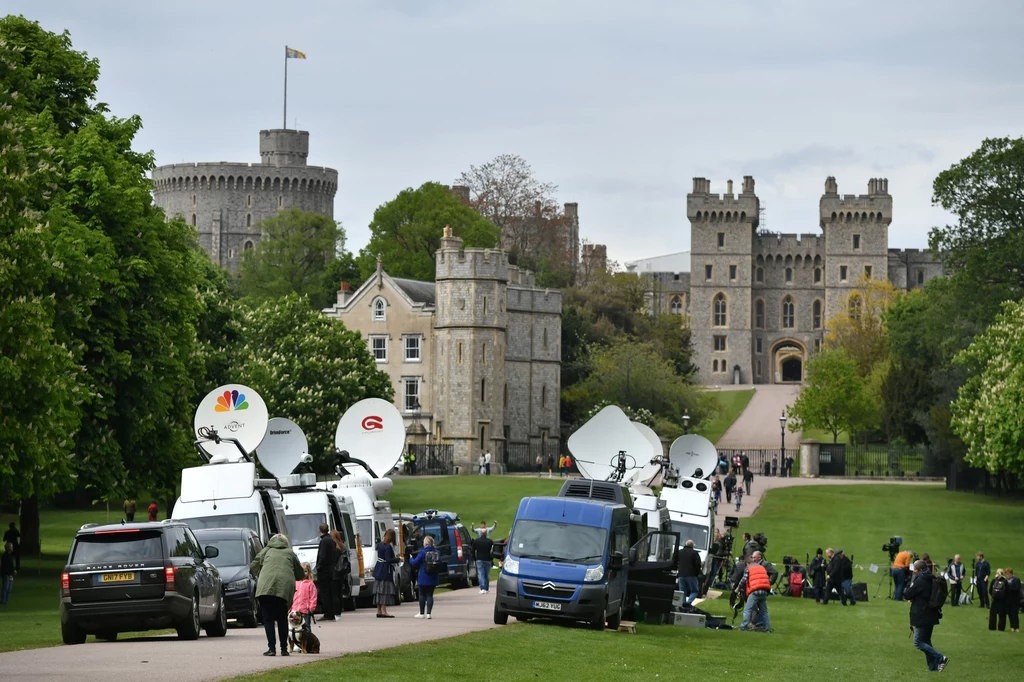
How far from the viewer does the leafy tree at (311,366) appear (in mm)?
65750

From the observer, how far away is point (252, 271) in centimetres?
11744

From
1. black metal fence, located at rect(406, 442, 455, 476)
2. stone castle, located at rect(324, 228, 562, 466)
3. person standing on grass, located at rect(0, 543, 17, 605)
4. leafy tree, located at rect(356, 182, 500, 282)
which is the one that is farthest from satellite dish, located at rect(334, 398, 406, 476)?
leafy tree, located at rect(356, 182, 500, 282)

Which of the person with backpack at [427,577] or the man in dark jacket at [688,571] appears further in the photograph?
the man in dark jacket at [688,571]

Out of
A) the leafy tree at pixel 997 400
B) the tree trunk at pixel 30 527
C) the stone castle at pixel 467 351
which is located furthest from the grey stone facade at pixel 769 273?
the tree trunk at pixel 30 527

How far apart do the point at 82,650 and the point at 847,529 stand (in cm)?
4041

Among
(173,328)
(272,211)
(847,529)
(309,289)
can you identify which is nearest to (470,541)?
(173,328)

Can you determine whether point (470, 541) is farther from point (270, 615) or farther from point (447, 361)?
point (447, 361)

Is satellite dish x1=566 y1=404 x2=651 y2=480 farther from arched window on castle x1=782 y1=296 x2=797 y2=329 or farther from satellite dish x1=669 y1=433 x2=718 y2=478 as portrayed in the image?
arched window on castle x1=782 y1=296 x2=797 y2=329

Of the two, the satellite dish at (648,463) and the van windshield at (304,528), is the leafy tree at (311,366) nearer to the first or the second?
the satellite dish at (648,463)

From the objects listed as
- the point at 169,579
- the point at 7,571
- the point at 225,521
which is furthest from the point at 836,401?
the point at 169,579

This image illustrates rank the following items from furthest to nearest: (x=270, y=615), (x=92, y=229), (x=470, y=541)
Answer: (x=470, y=541) → (x=92, y=229) → (x=270, y=615)

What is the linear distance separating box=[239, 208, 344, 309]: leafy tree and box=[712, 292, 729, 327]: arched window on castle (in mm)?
40063

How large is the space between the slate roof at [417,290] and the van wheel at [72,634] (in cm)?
6593

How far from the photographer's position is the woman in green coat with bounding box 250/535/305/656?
19.6m
